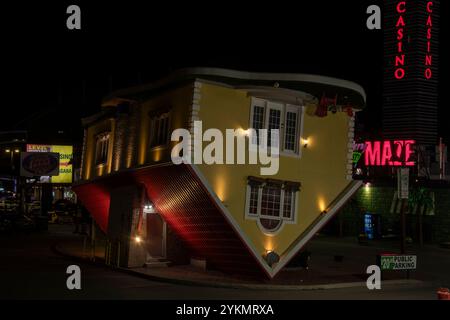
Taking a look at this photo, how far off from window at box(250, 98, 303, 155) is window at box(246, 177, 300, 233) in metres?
1.22

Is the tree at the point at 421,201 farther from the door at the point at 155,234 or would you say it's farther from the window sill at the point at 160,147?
the window sill at the point at 160,147

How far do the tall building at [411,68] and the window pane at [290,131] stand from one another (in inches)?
1250

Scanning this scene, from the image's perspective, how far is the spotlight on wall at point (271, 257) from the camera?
21.6m

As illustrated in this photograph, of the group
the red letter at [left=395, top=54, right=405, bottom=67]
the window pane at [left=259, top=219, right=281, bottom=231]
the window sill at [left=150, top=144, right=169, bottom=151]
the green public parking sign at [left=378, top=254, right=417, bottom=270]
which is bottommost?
the green public parking sign at [left=378, top=254, right=417, bottom=270]

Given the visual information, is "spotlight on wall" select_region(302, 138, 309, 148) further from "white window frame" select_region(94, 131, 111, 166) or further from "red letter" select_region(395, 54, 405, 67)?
"red letter" select_region(395, 54, 405, 67)

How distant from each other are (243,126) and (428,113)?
1477 inches

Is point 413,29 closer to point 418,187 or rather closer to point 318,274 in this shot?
point 418,187

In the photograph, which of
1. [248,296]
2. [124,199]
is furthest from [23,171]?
[248,296]

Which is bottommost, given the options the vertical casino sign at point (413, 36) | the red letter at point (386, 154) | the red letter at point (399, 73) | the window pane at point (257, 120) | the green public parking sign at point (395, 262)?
the green public parking sign at point (395, 262)

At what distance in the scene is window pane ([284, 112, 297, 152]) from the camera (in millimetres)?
22812

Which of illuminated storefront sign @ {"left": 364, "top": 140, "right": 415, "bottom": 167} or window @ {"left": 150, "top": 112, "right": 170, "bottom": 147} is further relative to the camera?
illuminated storefront sign @ {"left": 364, "top": 140, "right": 415, "bottom": 167}

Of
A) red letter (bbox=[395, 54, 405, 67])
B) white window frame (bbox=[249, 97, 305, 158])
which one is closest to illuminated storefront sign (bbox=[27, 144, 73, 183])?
red letter (bbox=[395, 54, 405, 67])

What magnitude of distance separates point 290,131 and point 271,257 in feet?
14.4

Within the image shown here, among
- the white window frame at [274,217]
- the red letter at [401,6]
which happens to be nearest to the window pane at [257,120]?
the white window frame at [274,217]
